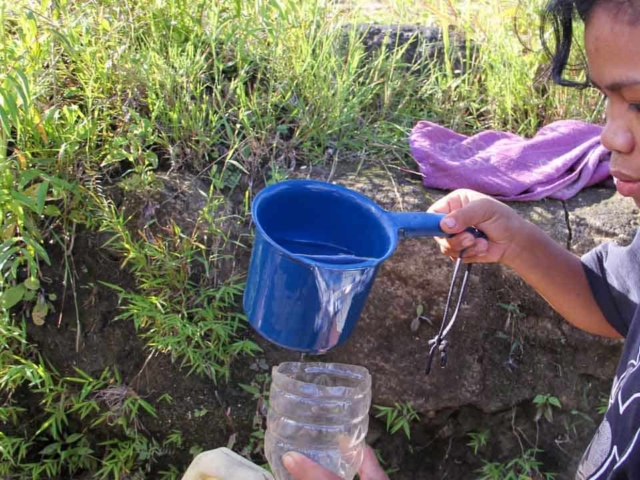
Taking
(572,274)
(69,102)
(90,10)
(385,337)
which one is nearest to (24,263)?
(69,102)

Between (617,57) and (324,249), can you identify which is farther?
(324,249)

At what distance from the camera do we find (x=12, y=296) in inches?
90.9

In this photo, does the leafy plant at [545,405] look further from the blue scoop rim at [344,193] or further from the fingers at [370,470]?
the blue scoop rim at [344,193]

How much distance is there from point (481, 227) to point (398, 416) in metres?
0.83

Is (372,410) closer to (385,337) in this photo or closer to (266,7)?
(385,337)

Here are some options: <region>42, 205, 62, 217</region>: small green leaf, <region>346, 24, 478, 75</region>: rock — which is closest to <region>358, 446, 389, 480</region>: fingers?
<region>42, 205, 62, 217</region>: small green leaf

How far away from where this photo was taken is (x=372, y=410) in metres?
2.48

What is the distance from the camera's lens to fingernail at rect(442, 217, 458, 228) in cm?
177

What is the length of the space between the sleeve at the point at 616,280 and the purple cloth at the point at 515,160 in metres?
0.65

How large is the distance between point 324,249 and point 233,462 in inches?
19.7

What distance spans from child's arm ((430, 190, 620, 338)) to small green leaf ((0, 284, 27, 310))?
48.0 inches

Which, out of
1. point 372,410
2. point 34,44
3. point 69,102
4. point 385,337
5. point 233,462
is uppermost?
point 34,44

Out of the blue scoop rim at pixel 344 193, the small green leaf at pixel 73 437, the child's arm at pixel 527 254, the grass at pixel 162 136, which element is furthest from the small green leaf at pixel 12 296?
the child's arm at pixel 527 254

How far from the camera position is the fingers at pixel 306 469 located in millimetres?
1600
